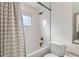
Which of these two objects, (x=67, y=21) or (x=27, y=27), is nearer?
(x=67, y=21)

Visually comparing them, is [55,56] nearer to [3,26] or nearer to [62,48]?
[62,48]

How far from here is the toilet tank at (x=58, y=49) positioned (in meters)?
1.53

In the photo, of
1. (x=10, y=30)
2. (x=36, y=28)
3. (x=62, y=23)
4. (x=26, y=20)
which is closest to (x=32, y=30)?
(x=36, y=28)

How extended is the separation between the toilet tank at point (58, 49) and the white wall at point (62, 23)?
0.23 feet

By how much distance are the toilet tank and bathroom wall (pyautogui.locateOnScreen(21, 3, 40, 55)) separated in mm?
253

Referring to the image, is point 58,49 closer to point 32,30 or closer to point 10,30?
point 32,30

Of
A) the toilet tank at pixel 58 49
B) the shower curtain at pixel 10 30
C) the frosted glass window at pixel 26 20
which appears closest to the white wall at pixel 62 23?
the toilet tank at pixel 58 49

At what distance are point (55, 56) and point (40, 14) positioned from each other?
0.71 meters

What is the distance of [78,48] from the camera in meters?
1.44

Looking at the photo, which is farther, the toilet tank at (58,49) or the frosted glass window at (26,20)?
the frosted glass window at (26,20)

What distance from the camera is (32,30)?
174 cm

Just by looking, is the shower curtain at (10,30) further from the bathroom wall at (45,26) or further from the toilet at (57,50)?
the toilet at (57,50)

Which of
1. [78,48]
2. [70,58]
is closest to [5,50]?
[70,58]

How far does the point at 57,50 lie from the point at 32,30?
53cm
